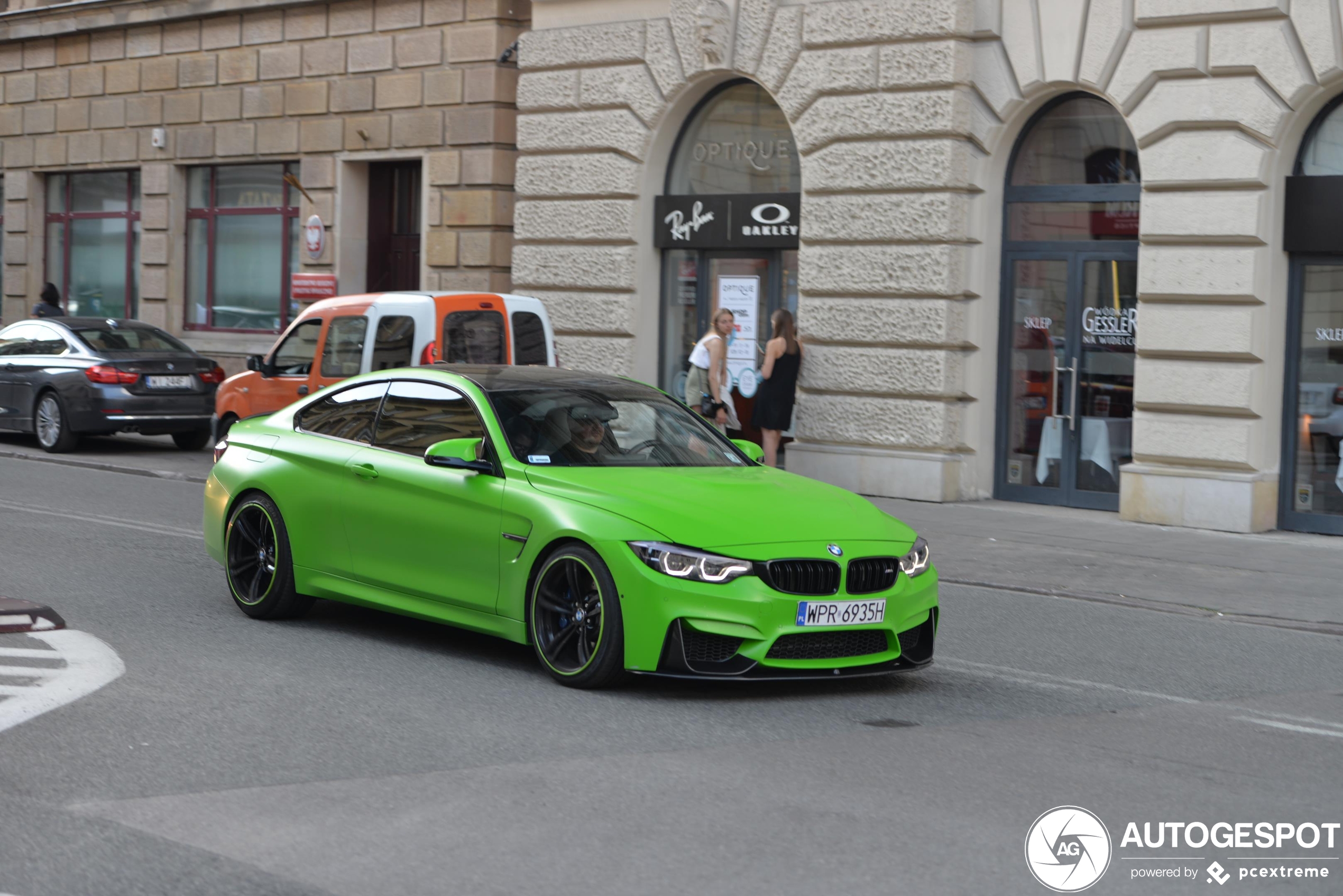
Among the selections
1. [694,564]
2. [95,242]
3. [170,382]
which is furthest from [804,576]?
[95,242]

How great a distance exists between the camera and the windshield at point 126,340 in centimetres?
1934

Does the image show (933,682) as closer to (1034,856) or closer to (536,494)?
(536,494)

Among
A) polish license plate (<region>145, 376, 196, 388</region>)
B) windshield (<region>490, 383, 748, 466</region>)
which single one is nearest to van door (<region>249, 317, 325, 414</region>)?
polish license plate (<region>145, 376, 196, 388</region>)

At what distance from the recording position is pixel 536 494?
7.41m

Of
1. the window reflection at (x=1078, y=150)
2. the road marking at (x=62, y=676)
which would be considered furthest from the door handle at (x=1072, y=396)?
the road marking at (x=62, y=676)

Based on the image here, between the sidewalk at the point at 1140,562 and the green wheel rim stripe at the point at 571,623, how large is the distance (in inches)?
180

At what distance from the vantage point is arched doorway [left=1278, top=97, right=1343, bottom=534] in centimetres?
1370

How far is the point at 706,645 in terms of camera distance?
22.6 ft

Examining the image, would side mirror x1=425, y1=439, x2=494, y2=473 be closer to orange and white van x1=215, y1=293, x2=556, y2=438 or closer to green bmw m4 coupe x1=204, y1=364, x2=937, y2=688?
green bmw m4 coupe x1=204, y1=364, x2=937, y2=688

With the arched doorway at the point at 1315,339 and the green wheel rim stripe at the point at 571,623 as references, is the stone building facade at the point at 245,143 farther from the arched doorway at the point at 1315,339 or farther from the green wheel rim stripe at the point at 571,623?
the green wheel rim stripe at the point at 571,623

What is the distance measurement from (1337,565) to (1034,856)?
26.6ft

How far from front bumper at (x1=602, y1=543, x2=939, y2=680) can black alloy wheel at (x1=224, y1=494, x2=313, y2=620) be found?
8.00 ft

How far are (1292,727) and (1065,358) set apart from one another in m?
8.79

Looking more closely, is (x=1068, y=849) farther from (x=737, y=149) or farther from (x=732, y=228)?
(x=737, y=149)
